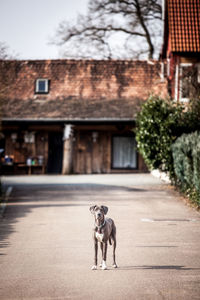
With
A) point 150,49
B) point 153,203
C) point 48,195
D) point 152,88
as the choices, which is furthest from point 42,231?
point 150,49

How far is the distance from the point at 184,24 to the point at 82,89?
7.26 metres

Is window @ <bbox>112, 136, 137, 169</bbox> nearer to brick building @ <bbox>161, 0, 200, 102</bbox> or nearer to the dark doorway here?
the dark doorway

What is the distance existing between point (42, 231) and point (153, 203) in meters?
5.93

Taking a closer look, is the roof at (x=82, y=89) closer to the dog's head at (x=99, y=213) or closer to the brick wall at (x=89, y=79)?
the brick wall at (x=89, y=79)

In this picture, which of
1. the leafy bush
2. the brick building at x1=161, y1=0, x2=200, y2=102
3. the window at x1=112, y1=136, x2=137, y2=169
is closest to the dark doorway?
the window at x1=112, y1=136, x2=137, y2=169

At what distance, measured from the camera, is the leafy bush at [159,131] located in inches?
828

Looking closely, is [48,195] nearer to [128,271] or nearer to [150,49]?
[128,271]

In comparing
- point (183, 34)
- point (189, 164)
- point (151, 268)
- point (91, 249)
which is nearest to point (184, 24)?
point (183, 34)

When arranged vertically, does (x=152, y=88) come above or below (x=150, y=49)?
below

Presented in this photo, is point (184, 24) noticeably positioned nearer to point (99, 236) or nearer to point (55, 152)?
point (55, 152)

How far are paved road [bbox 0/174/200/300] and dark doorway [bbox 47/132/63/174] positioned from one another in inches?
566

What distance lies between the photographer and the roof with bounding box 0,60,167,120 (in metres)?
30.9

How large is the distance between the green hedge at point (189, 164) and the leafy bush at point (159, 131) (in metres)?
1.59

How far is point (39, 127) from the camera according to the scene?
32094mm
